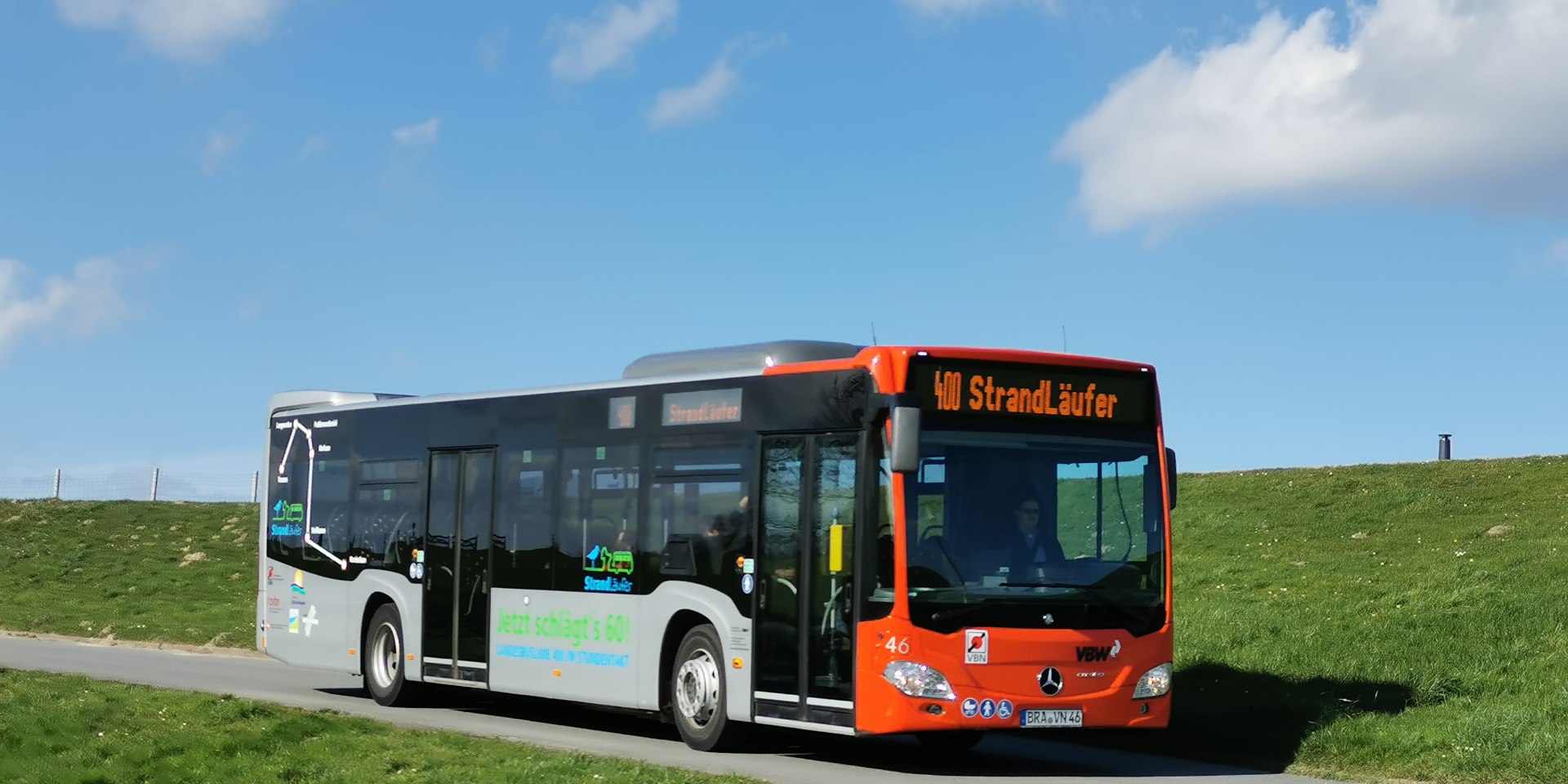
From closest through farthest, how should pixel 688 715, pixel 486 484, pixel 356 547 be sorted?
pixel 688 715
pixel 486 484
pixel 356 547

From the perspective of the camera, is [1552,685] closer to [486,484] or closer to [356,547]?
[486,484]

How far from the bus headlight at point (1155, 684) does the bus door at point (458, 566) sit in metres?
6.95

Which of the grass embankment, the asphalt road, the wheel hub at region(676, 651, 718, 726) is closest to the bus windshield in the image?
the asphalt road

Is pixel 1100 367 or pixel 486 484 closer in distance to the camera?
pixel 1100 367

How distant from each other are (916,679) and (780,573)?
65.1 inches

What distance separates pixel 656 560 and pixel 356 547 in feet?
19.3

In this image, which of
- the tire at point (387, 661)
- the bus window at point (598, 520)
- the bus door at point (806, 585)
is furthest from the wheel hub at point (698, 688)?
→ the tire at point (387, 661)

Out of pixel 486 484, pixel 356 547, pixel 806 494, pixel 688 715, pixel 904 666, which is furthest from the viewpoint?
pixel 356 547

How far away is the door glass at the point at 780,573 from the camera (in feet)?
48.1

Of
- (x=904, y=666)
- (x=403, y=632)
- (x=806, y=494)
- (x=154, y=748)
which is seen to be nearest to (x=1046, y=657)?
(x=904, y=666)

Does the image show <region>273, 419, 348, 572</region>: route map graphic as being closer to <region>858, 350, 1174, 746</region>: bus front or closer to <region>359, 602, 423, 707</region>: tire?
<region>359, 602, 423, 707</region>: tire

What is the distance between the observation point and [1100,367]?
582 inches

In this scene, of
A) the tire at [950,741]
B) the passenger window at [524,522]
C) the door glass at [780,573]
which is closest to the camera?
the door glass at [780,573]

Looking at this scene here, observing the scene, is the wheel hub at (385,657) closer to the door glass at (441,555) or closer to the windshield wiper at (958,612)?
the door glass at (441,555)
